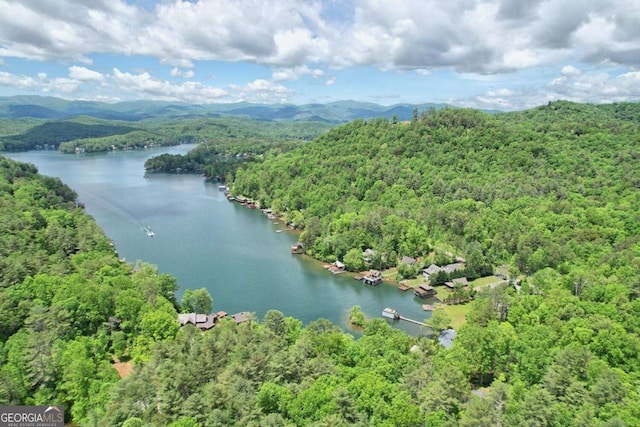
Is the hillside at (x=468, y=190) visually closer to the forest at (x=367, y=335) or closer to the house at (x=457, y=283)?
the forest at (x=367, y=335)

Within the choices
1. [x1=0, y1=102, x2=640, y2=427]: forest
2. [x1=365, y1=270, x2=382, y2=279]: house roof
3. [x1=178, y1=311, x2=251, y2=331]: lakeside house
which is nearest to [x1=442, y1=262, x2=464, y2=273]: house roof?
[x1=0, y1=102, x2=640, y2=427]: forest

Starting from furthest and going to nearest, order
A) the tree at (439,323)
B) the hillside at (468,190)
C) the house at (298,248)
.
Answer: the house at (298,248) → the hillside at (468,190) → the tree at (439,323)

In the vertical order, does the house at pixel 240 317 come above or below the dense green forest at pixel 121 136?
below

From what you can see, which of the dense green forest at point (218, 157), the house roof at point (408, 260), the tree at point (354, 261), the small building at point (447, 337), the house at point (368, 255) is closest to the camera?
the small building at point (447, 337)

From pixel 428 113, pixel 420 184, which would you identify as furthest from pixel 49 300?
pixel 428 113

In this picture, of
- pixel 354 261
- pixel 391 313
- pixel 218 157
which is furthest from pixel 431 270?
pixel 218 157

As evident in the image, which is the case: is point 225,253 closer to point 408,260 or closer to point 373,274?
point 373,274

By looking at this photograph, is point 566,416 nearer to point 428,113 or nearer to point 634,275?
point 634,275

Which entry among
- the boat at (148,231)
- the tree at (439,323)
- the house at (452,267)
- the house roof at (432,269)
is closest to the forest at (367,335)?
the tree at (439,323)
